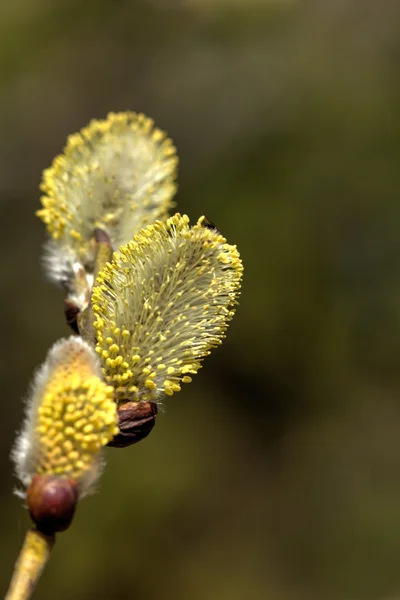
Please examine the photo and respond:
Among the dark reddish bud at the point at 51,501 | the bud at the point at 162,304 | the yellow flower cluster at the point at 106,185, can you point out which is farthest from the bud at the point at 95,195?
the dark reddish bud at the point at 51,501

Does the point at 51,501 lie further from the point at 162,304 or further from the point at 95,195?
the point at 95,195

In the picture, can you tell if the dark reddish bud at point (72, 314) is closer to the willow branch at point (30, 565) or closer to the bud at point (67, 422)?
the bud at point (67, 422)

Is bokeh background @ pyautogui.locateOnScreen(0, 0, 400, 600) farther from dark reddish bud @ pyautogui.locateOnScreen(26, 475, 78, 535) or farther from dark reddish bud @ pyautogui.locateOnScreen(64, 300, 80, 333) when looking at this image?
dark reddish bud @ pyautogui.locateOnScreen(26, 475, 78, 535)

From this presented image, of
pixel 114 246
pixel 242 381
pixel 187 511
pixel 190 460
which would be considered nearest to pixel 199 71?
pixel 242 381

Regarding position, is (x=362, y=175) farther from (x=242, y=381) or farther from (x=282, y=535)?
(x=282, y=535)

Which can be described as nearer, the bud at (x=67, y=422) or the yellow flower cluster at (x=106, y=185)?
the bud at (x=67, y=422)
